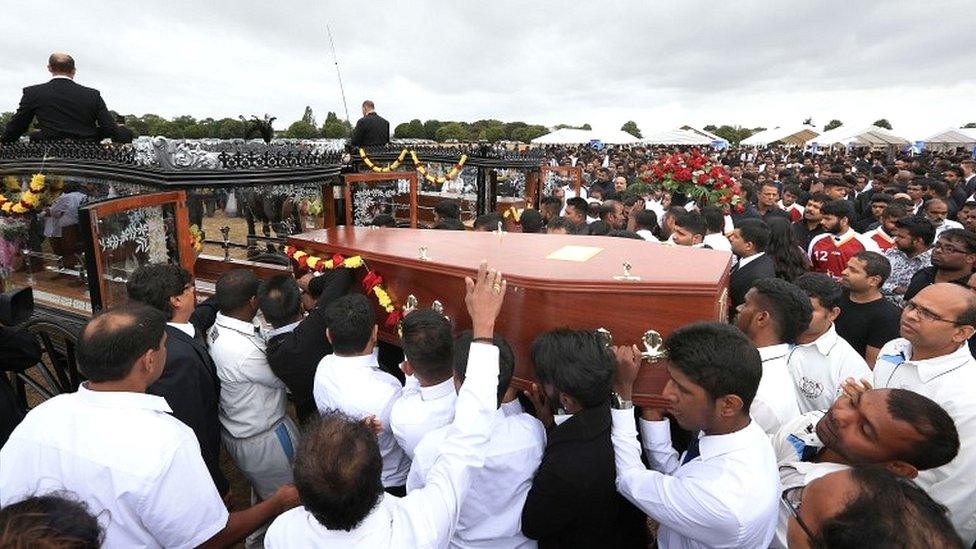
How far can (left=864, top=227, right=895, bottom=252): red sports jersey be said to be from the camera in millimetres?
5691

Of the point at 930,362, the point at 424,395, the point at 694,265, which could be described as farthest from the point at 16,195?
the point at 930,362

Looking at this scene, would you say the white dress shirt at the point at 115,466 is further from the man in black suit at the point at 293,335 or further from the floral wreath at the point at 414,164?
the floral wreath at the point at 414,164

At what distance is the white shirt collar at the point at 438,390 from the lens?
2.45m

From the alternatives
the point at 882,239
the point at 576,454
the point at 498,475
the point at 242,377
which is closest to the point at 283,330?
the point at 242,377

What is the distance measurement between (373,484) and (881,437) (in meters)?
1.68

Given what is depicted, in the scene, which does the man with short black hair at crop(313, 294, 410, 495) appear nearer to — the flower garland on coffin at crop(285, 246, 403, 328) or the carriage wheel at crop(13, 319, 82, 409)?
the flower garland on coffin at crop(285, 246, 403, 328)

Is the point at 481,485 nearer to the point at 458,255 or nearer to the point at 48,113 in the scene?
the point at 458,255

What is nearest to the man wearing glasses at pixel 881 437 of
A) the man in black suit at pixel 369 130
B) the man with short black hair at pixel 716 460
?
the man with short black hair at pixel 716 460

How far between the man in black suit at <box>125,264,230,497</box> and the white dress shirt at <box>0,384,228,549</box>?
2.18ft

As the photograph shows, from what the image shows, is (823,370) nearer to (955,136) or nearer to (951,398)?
(951,398)

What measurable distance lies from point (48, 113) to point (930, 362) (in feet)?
24.0

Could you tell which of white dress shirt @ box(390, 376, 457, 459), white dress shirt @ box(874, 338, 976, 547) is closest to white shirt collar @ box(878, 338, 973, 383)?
white dress shirt @ box(874, 338, 976, 547)

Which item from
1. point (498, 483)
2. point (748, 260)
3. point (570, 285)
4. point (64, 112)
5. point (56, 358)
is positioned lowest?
point (56, 358)

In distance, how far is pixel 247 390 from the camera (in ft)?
10.4
